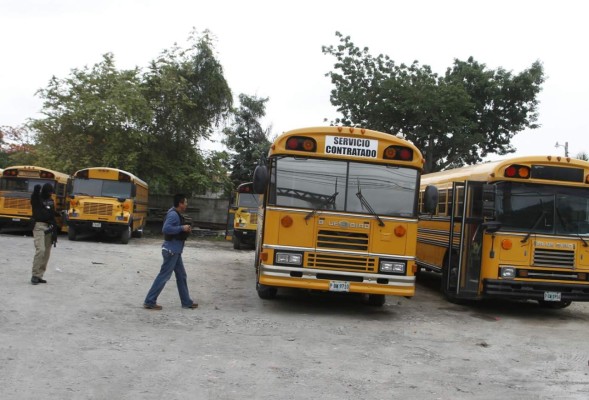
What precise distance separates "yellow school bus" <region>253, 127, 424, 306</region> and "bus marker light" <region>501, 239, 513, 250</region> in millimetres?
1906

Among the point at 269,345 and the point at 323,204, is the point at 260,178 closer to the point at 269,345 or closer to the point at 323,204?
the point at 323,204

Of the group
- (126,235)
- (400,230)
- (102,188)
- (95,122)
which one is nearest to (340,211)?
(400,230)

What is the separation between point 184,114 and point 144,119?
2.79 m

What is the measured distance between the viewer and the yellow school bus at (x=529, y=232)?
10766 millimetres

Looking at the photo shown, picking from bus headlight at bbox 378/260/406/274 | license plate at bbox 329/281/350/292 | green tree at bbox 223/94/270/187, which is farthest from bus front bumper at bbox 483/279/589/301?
green tree at bbox 223/94/270/187

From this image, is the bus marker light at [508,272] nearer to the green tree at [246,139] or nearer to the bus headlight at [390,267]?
the bus headlight at [390,267]

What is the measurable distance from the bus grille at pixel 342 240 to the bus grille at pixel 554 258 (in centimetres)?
328

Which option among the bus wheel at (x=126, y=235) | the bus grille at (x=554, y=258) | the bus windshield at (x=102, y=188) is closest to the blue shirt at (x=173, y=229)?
the bus grille at (x=554, y=258)

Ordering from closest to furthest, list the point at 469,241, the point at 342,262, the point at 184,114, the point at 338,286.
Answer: the point at 338,286
the point at 342,262
the point at 469,241
the point at 184,114

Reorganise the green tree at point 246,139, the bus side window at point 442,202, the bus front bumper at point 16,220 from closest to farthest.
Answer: the bus side window at point 442,202 → the bus front bumper at point 16,220 → the green tree at point 246,139

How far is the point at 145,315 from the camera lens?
9.09 m

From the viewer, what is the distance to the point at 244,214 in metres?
23.5

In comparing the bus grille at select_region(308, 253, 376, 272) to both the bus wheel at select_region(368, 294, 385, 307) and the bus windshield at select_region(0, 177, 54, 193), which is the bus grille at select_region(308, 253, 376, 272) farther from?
the bus windshield at select_region(0, 177, 54, 193)

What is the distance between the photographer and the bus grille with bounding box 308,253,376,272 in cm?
978
